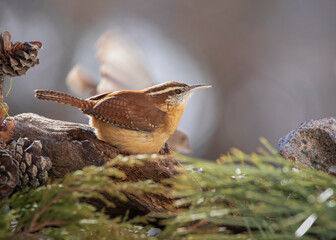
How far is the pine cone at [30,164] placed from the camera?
0.89 m

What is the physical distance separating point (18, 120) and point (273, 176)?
0.82 meters

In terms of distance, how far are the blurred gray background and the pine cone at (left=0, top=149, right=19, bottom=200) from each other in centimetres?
302

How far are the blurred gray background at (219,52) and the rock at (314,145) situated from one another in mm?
2588

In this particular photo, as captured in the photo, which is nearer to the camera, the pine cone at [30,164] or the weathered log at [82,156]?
the pine cone at [30,164]

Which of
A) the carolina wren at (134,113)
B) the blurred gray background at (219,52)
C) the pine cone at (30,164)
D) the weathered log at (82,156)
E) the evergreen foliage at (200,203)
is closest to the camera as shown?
the evergreen foliage at (200,203)

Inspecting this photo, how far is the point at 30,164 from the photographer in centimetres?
91

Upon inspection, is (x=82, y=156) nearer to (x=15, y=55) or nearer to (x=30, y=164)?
(x=30, y=164)

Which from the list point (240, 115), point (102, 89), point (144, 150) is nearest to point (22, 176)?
point (144, 150)

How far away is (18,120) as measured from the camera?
116 cm

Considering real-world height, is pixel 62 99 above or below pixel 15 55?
below

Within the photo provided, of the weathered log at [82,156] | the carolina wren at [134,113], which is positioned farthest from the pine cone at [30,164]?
the carolina wren at [134,113]

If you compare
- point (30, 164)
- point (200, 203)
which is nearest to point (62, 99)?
point (30, 164)

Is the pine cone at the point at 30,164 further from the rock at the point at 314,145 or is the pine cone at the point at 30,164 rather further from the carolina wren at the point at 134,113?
the rock at the point at 314,145

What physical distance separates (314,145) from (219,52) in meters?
2.86
